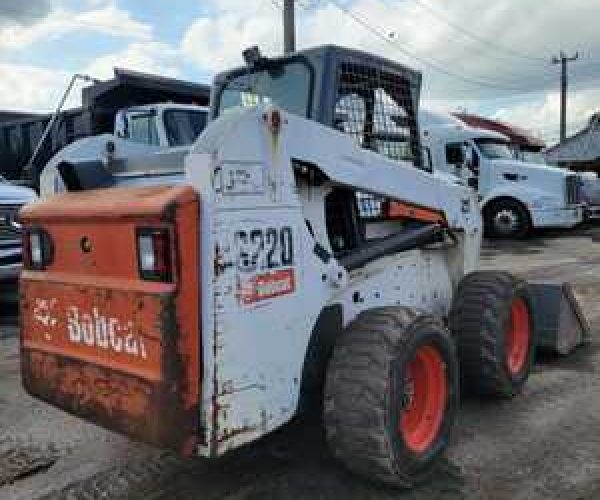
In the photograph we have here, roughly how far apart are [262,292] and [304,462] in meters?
1.18

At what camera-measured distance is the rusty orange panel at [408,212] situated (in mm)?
4406

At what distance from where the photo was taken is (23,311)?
3904mm

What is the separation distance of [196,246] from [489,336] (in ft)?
7.60

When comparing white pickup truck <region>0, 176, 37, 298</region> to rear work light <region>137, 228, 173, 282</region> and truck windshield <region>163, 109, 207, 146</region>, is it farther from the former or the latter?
rear work light <region>137, 228, 173, 282</region>

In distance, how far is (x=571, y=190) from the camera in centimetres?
1694

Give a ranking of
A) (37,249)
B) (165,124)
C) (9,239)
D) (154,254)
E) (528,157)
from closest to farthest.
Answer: (154,254)
(37,249)
(9,239)
(165,124)
(528,157)

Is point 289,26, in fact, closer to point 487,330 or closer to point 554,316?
point 554,316

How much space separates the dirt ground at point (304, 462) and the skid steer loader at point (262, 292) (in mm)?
297

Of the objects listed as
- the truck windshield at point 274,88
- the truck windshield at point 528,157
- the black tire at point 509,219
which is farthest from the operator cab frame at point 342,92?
the truck windshield at point 528,157

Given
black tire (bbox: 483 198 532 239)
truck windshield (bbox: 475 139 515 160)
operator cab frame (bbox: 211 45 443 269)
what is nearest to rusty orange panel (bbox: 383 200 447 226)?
operator cab frame (bbox: 211 45 443 269)

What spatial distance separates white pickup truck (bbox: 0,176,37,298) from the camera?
8.19 m

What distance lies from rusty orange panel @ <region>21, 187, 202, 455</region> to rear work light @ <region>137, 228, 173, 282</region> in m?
0.03

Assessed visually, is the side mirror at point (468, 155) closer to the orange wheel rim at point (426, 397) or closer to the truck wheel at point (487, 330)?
the truck wheel at point (487, 330)

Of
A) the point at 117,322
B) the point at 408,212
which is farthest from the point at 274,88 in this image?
the point at 117,322
